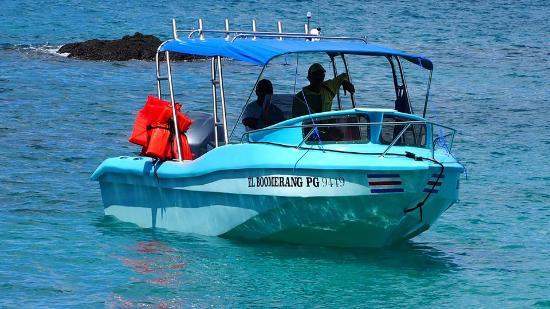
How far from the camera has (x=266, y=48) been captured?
1412cm

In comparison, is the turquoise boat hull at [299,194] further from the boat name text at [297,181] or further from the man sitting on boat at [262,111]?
the man sitting on boat at [262,111]

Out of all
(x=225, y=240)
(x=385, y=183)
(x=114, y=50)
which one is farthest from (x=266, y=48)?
(x=114, y=50)

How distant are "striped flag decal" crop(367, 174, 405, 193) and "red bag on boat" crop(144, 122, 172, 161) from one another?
121 inches

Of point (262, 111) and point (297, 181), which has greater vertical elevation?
point (262, 111)

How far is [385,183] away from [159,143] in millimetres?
3244

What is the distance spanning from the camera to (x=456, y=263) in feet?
47.9

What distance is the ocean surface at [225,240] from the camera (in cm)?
1312

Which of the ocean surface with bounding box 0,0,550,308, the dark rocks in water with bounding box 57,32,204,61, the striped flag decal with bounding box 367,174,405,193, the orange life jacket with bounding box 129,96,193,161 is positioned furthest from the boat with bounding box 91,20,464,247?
the dark rocks in water with bounding box 57,32,204,61

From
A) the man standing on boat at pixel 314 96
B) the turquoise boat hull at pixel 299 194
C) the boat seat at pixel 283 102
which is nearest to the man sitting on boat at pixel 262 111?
the man standing on boat at pixel 314 96

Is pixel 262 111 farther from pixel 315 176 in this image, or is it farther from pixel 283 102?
pixel 315 176

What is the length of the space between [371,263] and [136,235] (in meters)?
3.31

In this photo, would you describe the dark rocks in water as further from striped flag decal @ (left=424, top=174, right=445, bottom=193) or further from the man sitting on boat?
striped flag decal @ (left=424, top=174, right=445, bottom=193)

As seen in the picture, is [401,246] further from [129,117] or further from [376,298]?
[129,117]

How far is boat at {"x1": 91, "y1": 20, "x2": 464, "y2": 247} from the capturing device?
13336 millimetres
